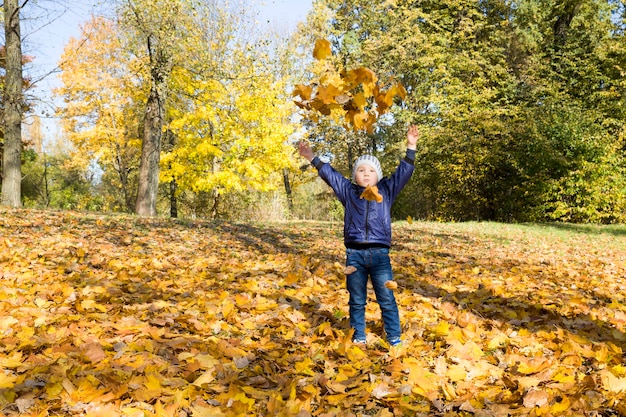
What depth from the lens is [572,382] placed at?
2598 mm

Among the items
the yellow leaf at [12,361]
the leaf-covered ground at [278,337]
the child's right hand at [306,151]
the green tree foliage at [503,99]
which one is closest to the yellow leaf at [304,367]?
the leaf-covered ground at [278,337]

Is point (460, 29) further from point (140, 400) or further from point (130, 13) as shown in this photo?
point (140, 400)

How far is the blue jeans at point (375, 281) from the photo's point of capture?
11.0ft

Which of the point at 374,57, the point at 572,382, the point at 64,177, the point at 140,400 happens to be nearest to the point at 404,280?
the point at 572,382

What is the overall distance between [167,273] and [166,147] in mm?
16330

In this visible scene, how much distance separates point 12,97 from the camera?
10.4 metres

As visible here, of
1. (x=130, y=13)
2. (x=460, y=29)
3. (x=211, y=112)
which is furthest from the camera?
(x=460, y=29)

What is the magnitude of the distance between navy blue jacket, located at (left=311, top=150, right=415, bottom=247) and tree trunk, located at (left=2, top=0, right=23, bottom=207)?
10324mm

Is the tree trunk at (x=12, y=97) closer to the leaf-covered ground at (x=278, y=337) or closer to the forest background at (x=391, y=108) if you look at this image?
the forest background at (x=391, y=108)

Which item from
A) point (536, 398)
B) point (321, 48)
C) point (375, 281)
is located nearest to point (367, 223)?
point (375, 281)

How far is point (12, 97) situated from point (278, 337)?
10397mm

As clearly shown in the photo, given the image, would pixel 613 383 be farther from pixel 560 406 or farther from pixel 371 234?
pixel 371 234

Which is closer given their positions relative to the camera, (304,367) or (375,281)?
(304,367)

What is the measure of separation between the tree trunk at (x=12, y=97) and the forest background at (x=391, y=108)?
1340mm
